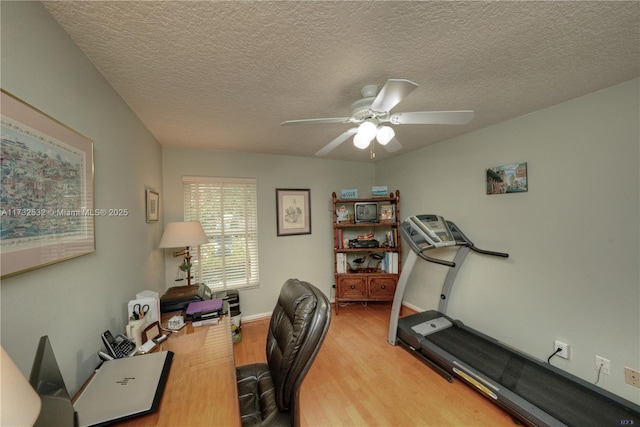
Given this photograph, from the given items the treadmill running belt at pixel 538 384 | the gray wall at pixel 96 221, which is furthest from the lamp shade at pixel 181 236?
the treadmill running belt at pixel 538 384

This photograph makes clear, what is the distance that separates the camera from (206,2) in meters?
0.88

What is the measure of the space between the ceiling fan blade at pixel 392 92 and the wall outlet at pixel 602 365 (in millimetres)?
2393

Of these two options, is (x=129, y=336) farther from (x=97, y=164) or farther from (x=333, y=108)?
(x=333, y=108)

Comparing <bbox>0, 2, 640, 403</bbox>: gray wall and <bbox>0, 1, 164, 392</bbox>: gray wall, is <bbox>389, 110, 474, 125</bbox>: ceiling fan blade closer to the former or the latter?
<bbox>0, 2, 640, 403</bbox>: gray wall

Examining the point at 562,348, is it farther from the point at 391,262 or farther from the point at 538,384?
the point at 391,262

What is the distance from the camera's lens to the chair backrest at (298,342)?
100 cm

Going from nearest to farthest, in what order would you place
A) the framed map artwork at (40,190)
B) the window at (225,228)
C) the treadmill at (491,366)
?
the framed map artwork at (40,190), the treadmill at (491,366), the window at (225,228)

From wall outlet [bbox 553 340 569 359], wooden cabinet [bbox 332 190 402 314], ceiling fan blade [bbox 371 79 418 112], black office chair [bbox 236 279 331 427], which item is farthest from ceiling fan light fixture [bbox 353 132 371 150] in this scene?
wall outlet [bbox 553 340 569 359]

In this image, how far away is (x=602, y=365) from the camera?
1652 mm

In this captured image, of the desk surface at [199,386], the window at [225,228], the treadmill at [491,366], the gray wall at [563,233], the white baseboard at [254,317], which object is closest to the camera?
the desk surface at [199,386]

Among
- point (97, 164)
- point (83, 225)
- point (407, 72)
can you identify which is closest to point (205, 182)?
point (97, 164)

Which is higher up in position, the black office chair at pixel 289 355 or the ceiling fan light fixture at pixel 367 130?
the ceiling fan light fixture at pixel 367 130

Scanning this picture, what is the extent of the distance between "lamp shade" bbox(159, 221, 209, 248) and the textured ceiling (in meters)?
0.97

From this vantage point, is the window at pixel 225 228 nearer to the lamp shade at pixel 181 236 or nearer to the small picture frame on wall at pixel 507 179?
the lamp shade at pixel 181 236
